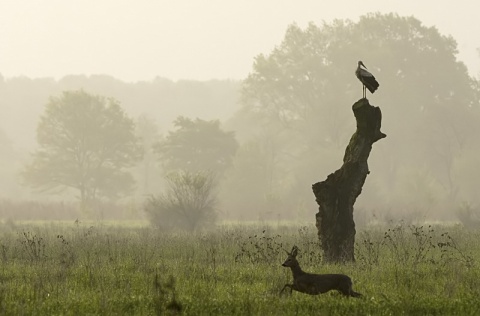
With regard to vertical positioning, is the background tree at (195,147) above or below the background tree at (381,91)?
below

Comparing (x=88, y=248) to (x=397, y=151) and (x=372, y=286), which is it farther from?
(x=397, y=151)

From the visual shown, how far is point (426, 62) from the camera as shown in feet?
244

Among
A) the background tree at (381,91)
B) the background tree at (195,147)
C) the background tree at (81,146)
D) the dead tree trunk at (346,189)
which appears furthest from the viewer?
the background tree at (381,91)

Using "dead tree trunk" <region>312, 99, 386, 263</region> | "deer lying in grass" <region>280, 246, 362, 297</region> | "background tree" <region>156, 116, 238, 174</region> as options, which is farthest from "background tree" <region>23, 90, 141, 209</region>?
"deer lying in grass" <region>280, 246, 362, 297</region>

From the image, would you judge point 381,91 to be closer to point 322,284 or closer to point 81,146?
point 81,146

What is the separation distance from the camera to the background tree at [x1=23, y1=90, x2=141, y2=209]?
64188mm

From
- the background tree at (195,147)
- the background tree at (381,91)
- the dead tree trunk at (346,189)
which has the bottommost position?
the dead tree trunk at (346,189)

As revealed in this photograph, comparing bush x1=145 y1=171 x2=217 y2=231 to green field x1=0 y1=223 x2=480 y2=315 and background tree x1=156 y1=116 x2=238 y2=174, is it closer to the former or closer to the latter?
green field x1=0 y1=223 x2=480 y2=315

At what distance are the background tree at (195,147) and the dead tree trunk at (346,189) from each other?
1620 inches

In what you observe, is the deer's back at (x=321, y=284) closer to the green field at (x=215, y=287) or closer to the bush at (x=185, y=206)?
the green field at (x=215, y=287)

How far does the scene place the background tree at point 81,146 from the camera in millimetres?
64188

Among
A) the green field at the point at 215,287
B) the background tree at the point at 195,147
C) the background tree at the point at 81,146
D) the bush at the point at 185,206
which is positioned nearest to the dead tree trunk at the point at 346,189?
the green field at the point at 215,287

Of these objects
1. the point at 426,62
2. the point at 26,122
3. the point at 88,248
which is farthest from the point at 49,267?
the point at 26,122

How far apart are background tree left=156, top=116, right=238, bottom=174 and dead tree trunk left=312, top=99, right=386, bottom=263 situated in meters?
41.2
